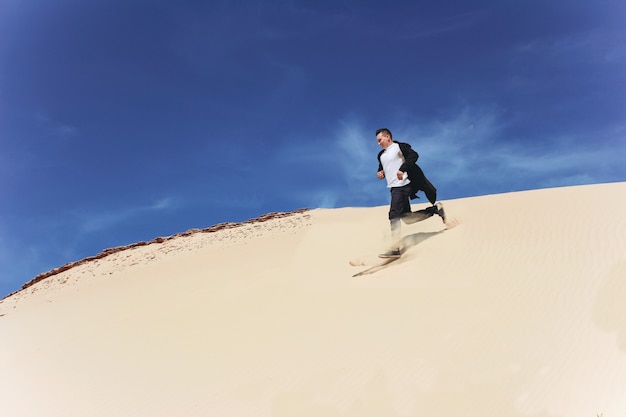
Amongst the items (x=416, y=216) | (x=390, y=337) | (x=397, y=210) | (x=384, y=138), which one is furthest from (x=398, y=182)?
(x=390, y=337)

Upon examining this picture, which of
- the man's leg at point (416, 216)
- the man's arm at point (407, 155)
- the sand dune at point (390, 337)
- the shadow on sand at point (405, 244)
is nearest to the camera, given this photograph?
the sand dune at point (390, 337)

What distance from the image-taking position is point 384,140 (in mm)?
7902

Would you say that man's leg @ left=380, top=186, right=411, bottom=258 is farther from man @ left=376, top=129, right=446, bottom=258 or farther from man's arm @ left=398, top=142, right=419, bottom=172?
man's arm @ left=398, top=142, right=419, bottom=172

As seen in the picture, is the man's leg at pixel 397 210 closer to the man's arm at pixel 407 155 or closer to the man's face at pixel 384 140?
the man's arm at pixel 407 155

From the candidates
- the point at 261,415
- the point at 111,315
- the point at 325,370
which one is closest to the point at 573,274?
the point at 325,370

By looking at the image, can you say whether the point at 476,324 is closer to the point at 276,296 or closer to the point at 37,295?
the point at 276,296

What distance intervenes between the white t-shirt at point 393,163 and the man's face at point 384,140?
6 cm

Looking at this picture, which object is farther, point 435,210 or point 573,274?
point 435,210

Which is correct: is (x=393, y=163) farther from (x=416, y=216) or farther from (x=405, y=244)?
(x=405, y=244)

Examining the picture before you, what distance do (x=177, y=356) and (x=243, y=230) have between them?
605 inches

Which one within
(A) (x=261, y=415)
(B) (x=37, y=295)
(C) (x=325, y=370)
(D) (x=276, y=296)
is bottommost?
(A) (x=261, y=415)

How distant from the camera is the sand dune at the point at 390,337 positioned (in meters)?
4.27

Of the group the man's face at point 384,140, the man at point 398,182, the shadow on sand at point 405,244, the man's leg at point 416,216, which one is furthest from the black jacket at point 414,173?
the shadow on sand at point 405,244

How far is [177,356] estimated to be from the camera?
6.13 metres
